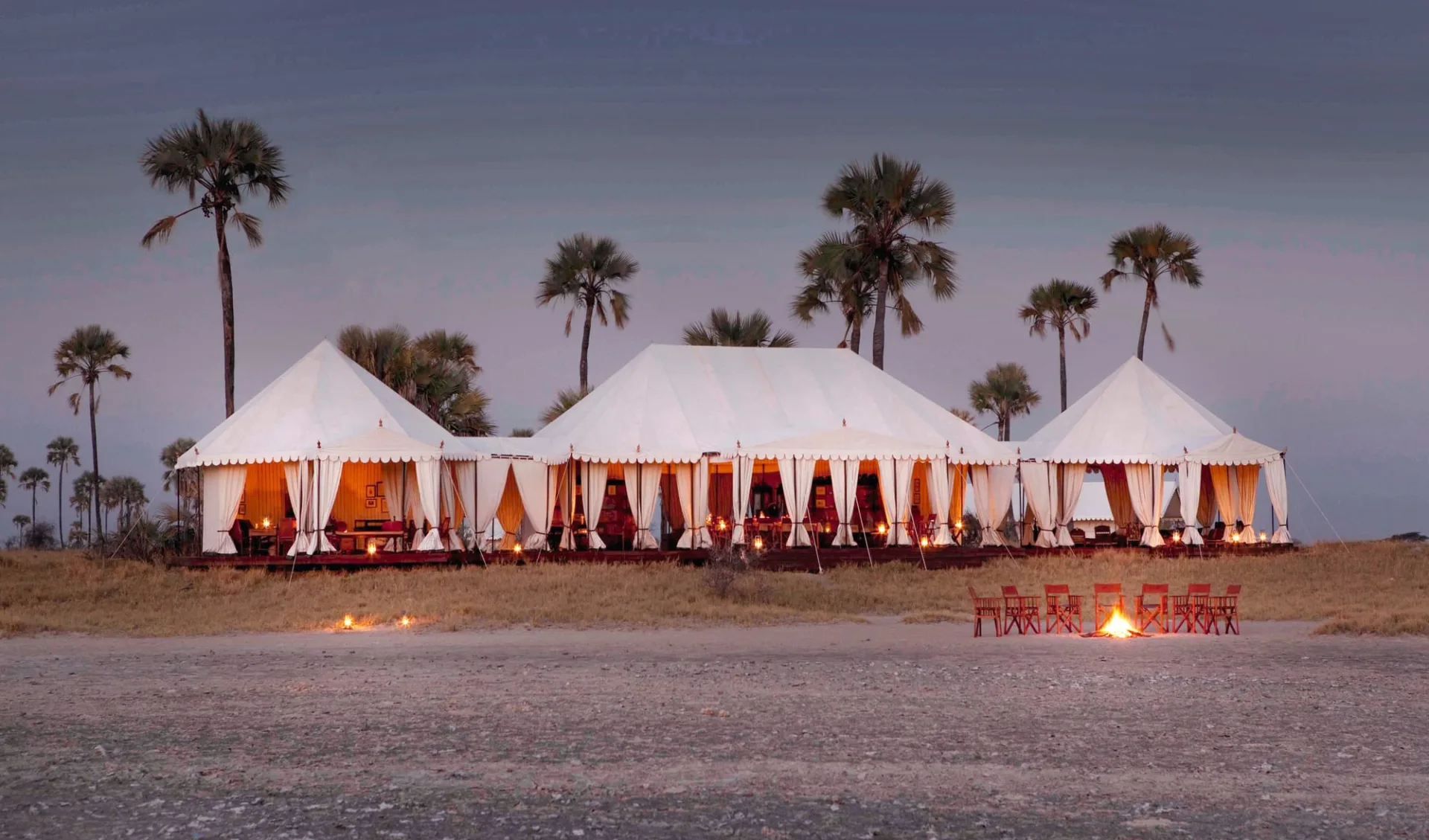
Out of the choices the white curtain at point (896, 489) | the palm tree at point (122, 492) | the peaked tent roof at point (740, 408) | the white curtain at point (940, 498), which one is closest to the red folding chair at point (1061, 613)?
the white curtain at point (896, 489)

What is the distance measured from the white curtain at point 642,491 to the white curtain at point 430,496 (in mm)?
3850

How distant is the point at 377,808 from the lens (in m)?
6.81

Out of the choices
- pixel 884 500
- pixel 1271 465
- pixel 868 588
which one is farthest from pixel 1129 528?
pixel 868 588

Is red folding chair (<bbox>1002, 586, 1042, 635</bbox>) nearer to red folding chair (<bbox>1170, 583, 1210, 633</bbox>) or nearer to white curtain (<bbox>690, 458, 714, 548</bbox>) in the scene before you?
red folding chair (<bbox>1170, 583, 1210, 633</bbox>)

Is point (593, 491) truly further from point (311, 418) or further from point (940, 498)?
point (940, 498)

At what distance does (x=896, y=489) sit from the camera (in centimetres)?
2464

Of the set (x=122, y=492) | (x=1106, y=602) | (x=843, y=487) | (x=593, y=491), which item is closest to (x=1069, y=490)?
(x=843, y=487)

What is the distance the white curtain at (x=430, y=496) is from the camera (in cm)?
2317

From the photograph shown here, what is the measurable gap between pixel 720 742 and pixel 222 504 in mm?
17661

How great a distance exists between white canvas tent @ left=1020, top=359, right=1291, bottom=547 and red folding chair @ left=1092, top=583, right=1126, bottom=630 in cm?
713

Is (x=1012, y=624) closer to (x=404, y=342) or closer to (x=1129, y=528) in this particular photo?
(x=1129, y=528)

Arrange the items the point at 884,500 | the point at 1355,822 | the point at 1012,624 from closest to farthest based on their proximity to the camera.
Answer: the point at 1355,822
the point at 1012,624
the point at 884,500

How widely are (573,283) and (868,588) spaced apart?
53.0 feet

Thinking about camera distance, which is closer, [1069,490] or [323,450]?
[323,450]
